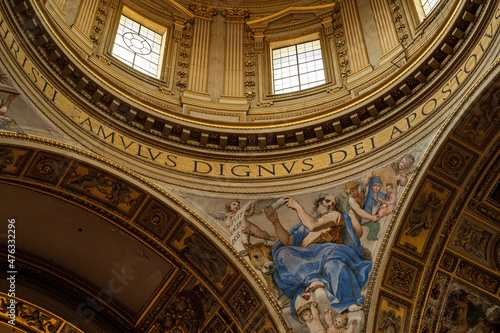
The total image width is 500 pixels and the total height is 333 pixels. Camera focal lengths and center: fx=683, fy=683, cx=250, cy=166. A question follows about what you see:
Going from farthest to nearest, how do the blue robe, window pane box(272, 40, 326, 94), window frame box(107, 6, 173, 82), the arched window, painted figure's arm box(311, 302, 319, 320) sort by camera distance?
1. window pane box(272, 40, 326, 94)
2. window frame box(107, 6, 173, 82)
3. the arched window
4. the blue robe
5. painted figure's arm box(311, 302, 319, 320)

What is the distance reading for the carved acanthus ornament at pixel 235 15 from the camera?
20.6m

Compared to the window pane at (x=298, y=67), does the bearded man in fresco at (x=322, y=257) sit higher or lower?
lower

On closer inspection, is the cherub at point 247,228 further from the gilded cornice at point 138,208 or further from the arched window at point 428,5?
the arched window at point 428,5

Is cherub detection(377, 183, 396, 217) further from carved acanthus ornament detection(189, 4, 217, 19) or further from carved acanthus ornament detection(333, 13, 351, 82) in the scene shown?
carved acanthus ornament detection(189, 4, 217, 19)

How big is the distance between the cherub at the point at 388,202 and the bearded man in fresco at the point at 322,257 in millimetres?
814

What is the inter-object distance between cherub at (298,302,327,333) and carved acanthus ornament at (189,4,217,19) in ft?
31.6

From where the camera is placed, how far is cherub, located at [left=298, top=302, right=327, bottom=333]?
14.7m

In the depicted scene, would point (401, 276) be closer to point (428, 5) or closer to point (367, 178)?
point (367, 178)

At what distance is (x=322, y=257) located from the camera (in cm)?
1567

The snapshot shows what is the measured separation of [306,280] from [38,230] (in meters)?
6.50

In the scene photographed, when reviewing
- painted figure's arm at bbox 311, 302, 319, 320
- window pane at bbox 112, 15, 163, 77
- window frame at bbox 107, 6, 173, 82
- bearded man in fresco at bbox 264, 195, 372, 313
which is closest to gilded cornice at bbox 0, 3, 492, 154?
window frame at bbox 107, 6, 173, 82

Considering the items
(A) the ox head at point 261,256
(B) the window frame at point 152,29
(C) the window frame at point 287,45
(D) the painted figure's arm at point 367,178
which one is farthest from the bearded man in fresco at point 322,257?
(B) the window frame at point 152,29

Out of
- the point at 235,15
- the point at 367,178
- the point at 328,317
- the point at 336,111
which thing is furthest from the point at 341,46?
the point at 328,317

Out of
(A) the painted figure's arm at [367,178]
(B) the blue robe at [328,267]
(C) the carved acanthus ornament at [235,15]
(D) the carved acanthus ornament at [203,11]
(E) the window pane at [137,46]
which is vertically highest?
(C) the carved acanthus ornament at [235,15]
